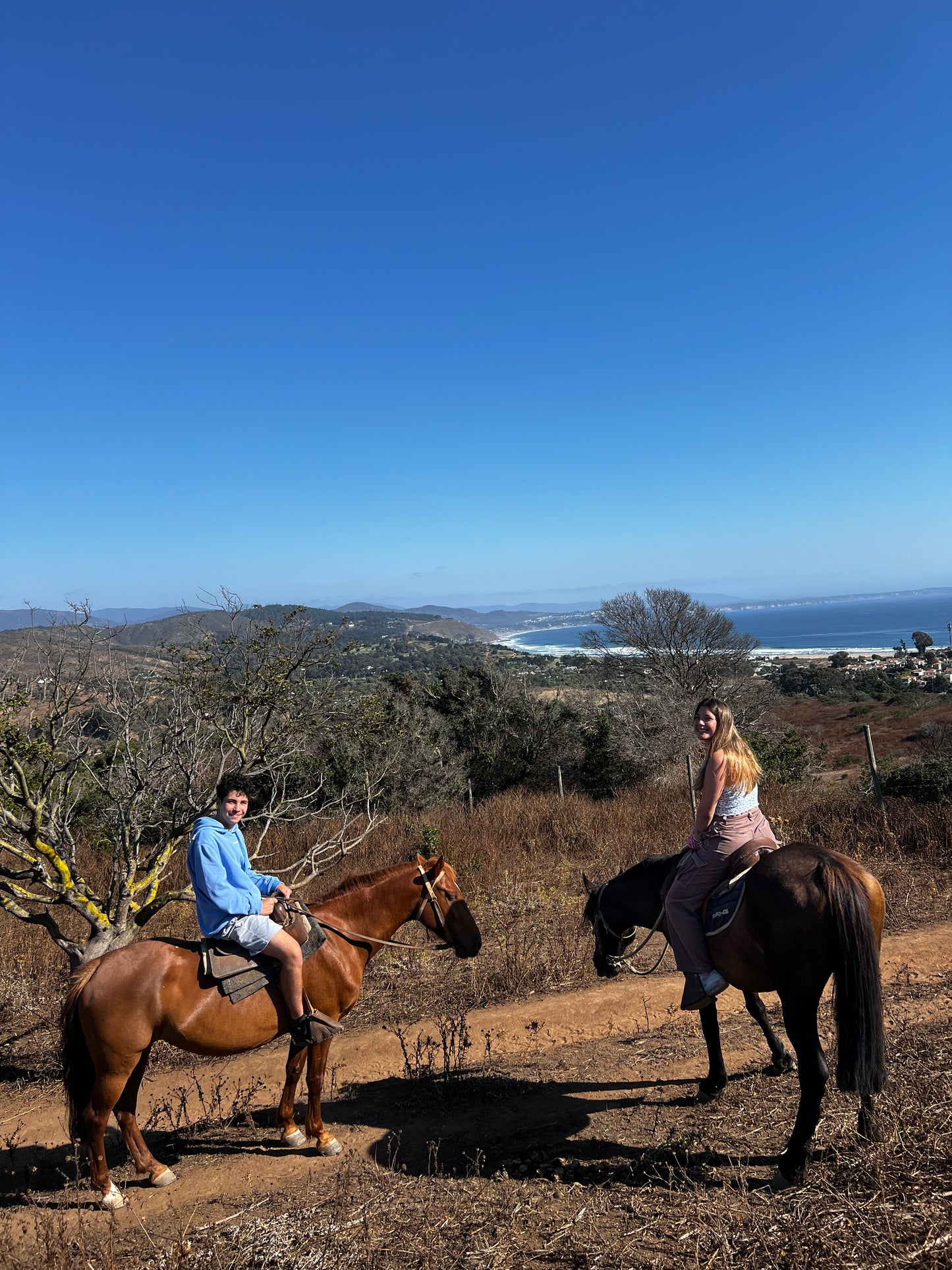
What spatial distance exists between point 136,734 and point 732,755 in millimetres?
6162

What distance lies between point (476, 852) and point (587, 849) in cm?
198

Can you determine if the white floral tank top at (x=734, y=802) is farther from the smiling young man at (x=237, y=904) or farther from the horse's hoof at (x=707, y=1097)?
the smiling young man at (x=237, y=904)

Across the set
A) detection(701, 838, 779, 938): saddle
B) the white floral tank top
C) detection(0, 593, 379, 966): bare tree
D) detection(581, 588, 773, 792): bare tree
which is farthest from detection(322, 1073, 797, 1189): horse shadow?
detection(581, 588, 773, 792): bare tree

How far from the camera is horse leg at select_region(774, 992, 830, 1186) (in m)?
4.06

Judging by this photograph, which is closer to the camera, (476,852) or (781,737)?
(476,852)

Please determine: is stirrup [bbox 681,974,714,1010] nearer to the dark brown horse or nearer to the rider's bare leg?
the dark brown horse

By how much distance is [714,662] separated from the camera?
2812 cm

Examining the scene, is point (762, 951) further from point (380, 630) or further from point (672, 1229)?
point (380, 630)

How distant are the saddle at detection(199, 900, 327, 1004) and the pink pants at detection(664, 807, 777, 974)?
105 inches

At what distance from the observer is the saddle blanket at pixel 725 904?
4699mm

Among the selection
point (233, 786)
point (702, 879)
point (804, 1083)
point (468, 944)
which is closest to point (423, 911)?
point (468, 944)

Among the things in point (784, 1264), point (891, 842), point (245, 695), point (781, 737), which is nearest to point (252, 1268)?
point (784, 1264)

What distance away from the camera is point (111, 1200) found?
443cm

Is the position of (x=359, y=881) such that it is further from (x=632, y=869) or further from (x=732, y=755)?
(x=732, y=755)
